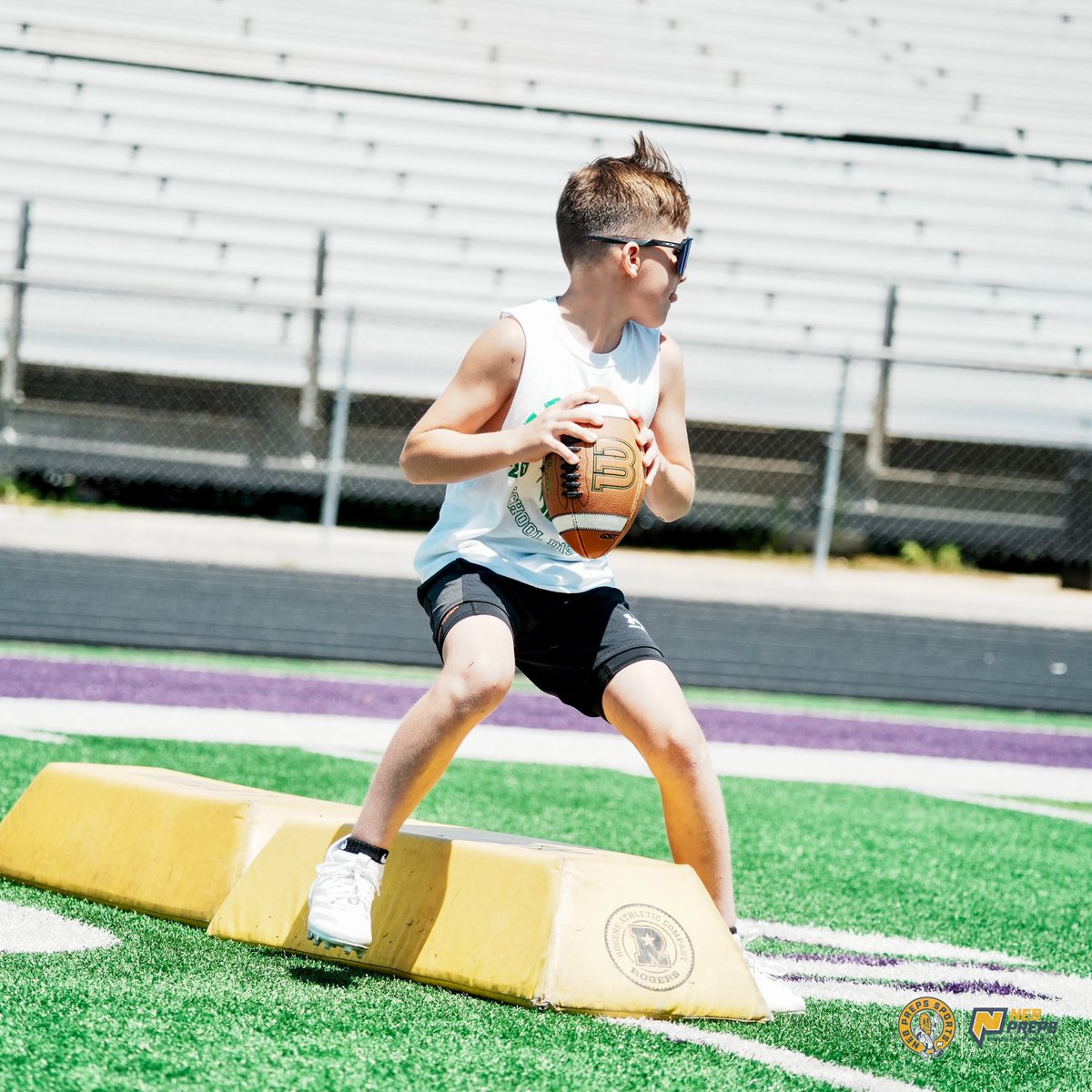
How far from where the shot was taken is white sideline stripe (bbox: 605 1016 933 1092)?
239cm

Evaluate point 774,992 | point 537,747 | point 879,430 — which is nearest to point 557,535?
point 774,992

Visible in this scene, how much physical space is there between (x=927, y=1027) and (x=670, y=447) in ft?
4.38

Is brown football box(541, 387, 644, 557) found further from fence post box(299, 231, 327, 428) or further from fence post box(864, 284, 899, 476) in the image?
fence post box(864, 284, 899, 476)

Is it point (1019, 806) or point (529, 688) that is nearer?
point (1019, 806)

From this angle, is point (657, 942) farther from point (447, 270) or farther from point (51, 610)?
point (447, 270)

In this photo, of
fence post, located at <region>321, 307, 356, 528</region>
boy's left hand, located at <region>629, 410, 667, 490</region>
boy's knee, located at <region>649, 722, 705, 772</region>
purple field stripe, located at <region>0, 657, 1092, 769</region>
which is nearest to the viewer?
boy's knee, located at <region>649, 722, 705, 772</region>

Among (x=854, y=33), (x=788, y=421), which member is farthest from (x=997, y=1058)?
(x=854, y=33)

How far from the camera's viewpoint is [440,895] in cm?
287

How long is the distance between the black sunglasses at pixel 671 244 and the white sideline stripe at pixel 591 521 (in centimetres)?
54

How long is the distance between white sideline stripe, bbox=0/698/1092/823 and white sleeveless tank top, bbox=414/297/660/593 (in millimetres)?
2763

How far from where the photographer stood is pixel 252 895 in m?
3.02

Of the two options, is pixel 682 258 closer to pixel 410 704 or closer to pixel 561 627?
pixel 561 627

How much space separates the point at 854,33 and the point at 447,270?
606 centimetres

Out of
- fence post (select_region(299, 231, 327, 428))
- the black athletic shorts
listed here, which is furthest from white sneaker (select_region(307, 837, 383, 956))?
fence post (select_region(299, 231, 327, 428))
